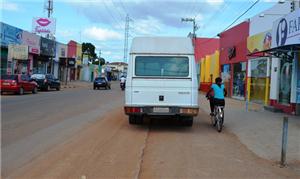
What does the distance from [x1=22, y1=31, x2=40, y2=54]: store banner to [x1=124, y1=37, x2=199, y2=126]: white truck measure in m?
32.6

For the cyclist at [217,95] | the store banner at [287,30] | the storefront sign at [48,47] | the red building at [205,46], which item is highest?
the red building at [205,46]

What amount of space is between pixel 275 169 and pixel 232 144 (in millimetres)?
2730

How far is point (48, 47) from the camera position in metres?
52.0

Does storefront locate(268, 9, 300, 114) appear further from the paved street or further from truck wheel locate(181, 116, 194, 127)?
truck wheel locate(181, 116, 194, 127)

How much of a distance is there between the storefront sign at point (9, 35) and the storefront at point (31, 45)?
4.20ft

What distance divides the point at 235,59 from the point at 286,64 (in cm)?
1387

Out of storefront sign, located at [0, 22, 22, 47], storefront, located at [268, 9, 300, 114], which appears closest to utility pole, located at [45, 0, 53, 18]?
storefront sign, located at [0, 22, 22, 47]

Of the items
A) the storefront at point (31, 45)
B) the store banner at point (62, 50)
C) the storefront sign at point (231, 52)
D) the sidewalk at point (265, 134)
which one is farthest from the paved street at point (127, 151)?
the store banner at point (62, 50)

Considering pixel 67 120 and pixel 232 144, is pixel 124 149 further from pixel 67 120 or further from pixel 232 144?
pixel 67 120

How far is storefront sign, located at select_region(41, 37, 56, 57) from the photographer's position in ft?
163

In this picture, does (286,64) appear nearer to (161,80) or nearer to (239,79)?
(161,80)

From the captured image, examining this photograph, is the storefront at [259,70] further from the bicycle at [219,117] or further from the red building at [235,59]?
the bicycle at [219,117]

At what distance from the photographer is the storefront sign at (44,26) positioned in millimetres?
58812

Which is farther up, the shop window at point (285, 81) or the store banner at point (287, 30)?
the store banner at point (287, 30)
